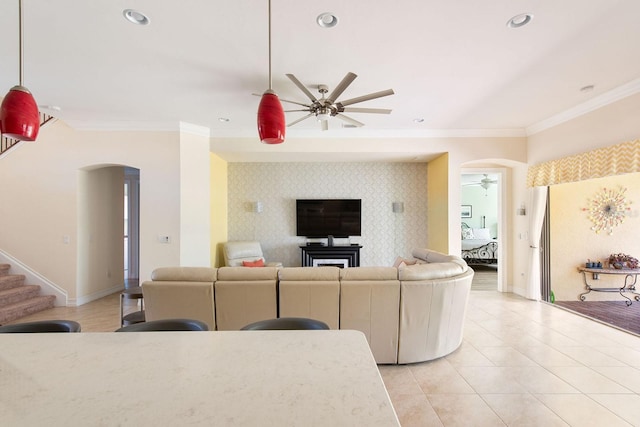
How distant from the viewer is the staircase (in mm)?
4125

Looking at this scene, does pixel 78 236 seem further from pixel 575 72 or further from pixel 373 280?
pixel 575 72

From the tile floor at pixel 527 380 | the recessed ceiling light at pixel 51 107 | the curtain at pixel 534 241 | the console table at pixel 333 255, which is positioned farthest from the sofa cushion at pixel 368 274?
the recessed ceiling light at pixel 51 107

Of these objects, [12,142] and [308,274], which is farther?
[12,142]

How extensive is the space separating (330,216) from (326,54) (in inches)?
150

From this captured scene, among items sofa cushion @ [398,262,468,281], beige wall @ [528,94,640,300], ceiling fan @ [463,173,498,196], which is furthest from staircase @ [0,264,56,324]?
ceiling fan @ [463,173,498,196]

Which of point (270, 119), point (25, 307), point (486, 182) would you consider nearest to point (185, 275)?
point (270, 119)

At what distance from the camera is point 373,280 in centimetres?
279

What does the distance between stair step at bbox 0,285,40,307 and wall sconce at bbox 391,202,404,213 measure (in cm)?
661

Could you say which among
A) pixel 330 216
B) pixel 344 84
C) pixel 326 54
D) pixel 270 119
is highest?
pixel 326 54

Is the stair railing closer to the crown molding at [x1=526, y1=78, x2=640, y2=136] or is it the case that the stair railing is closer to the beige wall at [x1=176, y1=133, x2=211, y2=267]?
the beige wall at [x1=176, y1=133, x2=211, y2=267]

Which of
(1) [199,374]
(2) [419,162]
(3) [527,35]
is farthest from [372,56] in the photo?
(2) [419,162]

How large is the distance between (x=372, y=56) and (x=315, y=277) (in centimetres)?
226

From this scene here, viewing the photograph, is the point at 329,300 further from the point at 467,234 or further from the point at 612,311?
the point at 467,234

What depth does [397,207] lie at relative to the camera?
6293 mm
